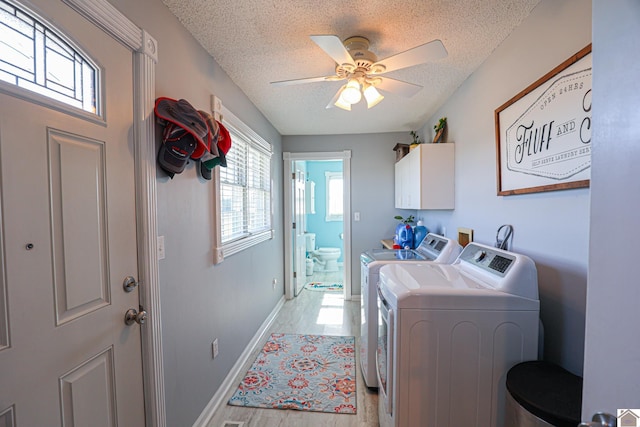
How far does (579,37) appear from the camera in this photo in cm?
113

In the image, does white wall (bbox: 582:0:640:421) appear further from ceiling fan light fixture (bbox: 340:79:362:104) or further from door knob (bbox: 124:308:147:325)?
door knob (bbox: 124:308:147:325)

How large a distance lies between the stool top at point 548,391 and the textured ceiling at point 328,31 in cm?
170

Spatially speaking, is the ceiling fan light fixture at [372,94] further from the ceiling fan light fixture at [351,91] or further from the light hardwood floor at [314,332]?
the light hardwood floor at [314,332]

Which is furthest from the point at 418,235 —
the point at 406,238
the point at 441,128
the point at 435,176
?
the point at 441,128

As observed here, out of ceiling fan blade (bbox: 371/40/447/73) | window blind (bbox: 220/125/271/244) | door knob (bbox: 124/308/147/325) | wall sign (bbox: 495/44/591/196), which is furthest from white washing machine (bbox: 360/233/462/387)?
door knob (bbox: 124/308/147/325)

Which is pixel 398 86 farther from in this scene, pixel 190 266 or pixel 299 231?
pixel 299 231

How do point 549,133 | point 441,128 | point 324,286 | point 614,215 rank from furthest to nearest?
point 324,286, point 441,128, point 549,133, point 614,215

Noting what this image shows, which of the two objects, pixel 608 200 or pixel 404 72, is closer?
pixel 608 200

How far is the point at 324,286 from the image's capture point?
4.61 meters

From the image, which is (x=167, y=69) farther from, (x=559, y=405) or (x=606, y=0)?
(x=559, y=405)

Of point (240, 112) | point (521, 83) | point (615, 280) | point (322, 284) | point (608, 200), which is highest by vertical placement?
point (240, 112)

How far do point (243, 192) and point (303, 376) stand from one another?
1635 mm

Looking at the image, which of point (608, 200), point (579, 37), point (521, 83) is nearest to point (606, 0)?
point (608, 200)

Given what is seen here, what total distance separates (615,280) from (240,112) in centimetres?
245
